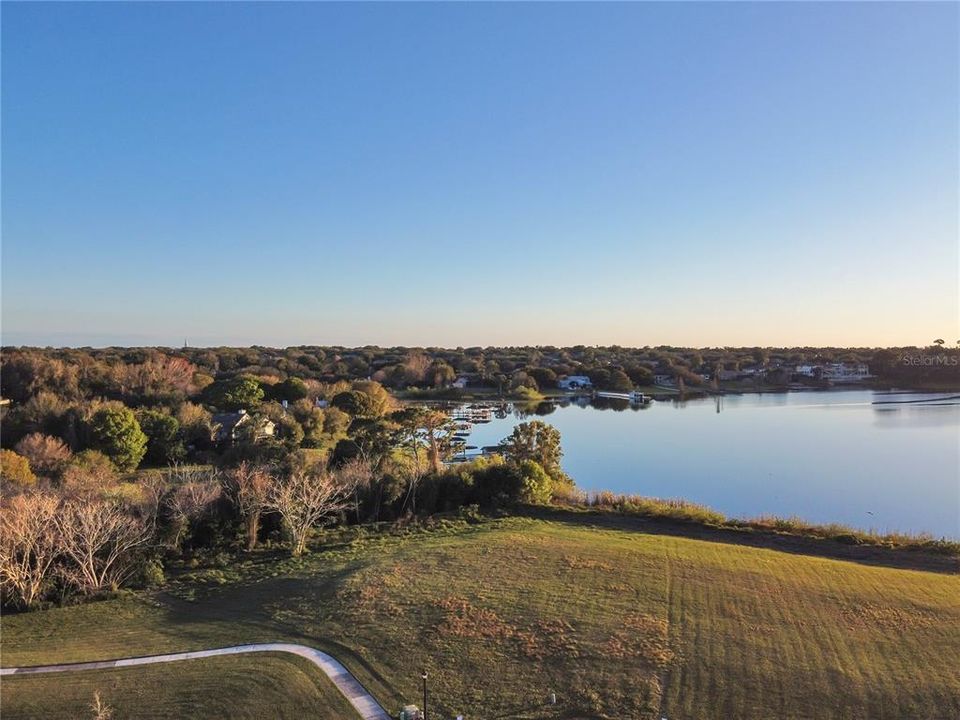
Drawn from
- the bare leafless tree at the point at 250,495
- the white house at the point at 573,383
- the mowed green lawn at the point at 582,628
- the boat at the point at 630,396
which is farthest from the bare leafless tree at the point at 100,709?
the white house at the point at 573,383

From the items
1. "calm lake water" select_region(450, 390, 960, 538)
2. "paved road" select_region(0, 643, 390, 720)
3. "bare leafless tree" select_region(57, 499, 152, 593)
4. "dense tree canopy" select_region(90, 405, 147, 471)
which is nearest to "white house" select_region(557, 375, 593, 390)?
"calm lake water" select_region(450, 390, 960, 538)

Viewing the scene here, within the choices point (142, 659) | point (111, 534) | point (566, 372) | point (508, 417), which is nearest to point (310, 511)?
point (111, 534)

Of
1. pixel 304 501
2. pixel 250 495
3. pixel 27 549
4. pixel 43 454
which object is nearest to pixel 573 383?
pixel 43 454

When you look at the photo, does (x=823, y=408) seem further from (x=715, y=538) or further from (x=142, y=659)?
(x=142, y=659)

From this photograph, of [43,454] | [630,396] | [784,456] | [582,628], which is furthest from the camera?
[630,396]

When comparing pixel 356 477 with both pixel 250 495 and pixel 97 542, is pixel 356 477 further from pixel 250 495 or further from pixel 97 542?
pixel 97 542

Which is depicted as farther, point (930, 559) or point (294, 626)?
point (930, 559)
